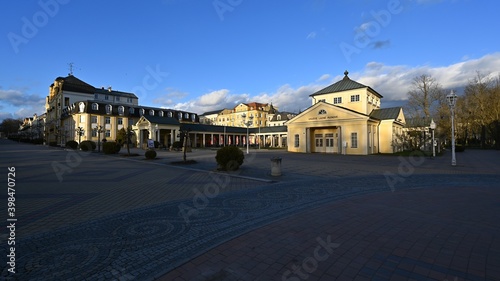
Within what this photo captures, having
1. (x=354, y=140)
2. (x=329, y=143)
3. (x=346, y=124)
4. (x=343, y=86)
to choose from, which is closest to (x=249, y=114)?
(x=343, y=86)

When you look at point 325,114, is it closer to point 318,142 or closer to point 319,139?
point 319,139

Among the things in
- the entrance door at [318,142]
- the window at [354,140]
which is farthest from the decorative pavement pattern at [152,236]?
the entrance door at [318,142]

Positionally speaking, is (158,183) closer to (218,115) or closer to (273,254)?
(273,254)

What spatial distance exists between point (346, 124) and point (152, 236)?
31204mm

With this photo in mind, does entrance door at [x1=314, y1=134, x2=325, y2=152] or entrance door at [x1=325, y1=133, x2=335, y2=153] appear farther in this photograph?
entrance door at [x1=314, y1=134, x2=325, y2=152]

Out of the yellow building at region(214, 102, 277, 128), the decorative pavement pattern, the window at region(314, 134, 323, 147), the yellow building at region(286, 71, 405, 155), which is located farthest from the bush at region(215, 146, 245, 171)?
the yellow building at region(214, 102, 277, 128)

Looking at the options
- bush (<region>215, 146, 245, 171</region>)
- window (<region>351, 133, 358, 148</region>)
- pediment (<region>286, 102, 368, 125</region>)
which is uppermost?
pediment (<region>286, 102, 368, 125</region>)

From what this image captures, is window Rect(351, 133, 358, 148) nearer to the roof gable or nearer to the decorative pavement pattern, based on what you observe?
Result: the roof gable

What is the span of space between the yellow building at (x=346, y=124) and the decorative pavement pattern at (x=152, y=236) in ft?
83.1

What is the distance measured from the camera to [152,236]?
4.75 meters

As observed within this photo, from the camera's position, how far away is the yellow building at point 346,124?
3153 centimetres

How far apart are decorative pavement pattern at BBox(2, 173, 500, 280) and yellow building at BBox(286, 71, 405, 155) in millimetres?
25340

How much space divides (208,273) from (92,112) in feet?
210

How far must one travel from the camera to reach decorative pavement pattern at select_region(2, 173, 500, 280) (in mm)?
3514
